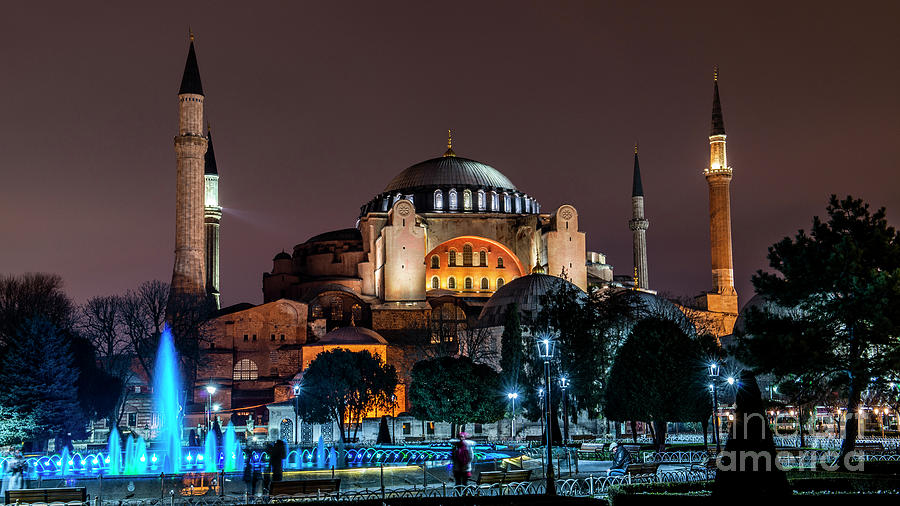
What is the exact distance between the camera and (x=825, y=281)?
2014 cm

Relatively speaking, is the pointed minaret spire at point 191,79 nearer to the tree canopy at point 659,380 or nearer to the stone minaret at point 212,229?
the stone minaret at point 212,229

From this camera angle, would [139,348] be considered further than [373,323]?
No

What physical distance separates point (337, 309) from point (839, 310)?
121 ft

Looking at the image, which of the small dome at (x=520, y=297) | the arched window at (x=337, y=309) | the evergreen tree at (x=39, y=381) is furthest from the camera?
the arched window at (x=337, y=309)

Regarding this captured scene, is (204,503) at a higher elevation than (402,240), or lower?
lower

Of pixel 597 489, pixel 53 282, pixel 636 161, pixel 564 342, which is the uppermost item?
pixel 636 161

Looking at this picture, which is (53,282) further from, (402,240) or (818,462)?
(818,462)

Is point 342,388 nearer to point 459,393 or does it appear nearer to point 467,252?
point 459,393

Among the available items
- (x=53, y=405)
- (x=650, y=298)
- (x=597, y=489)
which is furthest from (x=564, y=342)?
(x=597, y=489)

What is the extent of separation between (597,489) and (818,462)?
4.83 meters

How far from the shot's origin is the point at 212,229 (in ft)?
187

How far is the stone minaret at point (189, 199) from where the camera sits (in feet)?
157

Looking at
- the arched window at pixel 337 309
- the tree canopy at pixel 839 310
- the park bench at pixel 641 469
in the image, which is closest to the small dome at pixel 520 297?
the arched window at pixel 337 309

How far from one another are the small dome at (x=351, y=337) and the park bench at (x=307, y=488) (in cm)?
3180
